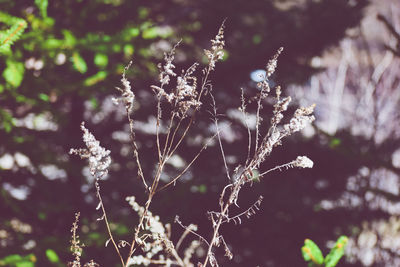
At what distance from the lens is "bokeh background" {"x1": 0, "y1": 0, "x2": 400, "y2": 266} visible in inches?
72.0

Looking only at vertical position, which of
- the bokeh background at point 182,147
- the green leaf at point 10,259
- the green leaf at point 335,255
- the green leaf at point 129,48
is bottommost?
the green leaf at point 335,255

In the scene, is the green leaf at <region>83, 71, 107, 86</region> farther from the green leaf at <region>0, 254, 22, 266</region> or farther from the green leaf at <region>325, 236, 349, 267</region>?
the green leaf at <region>325, 236, 349, 267</region>

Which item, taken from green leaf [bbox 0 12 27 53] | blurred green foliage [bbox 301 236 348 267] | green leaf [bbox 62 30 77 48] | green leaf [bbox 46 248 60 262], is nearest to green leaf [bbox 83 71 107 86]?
green leaf [bbox 62 30 77 48]

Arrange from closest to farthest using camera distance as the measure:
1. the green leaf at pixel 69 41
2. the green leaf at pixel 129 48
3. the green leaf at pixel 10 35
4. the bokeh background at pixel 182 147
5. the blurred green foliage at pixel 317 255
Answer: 1. the green leaf at pixel 10 35
2. the blurred green foliage at pixel 317 255
3. the green leaf at pixel 69 41
4. the bokeh background at pixel 182 147
5. the green leaf at pixel 129 48

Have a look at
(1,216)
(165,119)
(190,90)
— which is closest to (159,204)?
(165,119)

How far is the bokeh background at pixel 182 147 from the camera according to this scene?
72.0 inches

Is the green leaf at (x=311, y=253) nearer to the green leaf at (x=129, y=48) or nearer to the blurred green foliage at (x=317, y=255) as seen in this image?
the blurred green foliage at (x=317, y=255)

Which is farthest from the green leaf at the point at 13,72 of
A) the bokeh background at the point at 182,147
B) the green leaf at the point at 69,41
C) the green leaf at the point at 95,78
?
the green leaf at the point at 95,78

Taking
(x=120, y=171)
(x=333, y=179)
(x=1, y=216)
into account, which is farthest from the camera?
(x=120, y=171)

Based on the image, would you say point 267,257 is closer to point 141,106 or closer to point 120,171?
point 120,171

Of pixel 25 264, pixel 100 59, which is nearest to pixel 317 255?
pixel 25 264

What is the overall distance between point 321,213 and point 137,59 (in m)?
1.93

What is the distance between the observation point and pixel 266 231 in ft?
7.48

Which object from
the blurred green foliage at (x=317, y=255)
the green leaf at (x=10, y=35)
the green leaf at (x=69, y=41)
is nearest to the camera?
the green leaf at (x=10, y=35)
